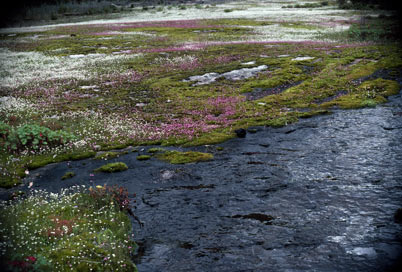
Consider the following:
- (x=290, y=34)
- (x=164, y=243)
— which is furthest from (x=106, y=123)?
(x=290, y=34)

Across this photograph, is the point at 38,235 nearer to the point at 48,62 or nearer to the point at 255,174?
the point at 255,174

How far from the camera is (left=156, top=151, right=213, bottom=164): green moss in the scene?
1617 cm

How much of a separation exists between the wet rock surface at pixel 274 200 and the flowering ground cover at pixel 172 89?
2.41 m

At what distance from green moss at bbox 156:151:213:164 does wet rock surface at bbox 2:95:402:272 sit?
1.33 feet

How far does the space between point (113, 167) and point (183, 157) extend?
3.36m

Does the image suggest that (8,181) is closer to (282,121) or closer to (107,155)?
(107,155)

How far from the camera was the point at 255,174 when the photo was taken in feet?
47.6

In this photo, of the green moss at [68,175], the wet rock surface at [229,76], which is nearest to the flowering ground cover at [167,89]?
the wet rock surface at [229,76]

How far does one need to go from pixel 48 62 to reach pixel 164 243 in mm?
39583

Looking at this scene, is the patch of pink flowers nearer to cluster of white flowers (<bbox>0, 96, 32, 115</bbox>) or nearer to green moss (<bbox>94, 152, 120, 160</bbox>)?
green moss (<bbox>94, 152, 120, 160</bbox>)

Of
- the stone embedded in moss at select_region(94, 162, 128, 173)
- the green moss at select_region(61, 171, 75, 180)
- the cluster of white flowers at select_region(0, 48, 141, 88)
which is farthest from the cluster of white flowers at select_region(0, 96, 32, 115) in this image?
the stone embedded in moss at select_region(94, 162, 128, 173)

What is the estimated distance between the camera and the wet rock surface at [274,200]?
31.6ft

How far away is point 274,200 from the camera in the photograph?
12453 millimetres

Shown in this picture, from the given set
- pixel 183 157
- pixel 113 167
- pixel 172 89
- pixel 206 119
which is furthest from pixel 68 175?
pixel 172 89
